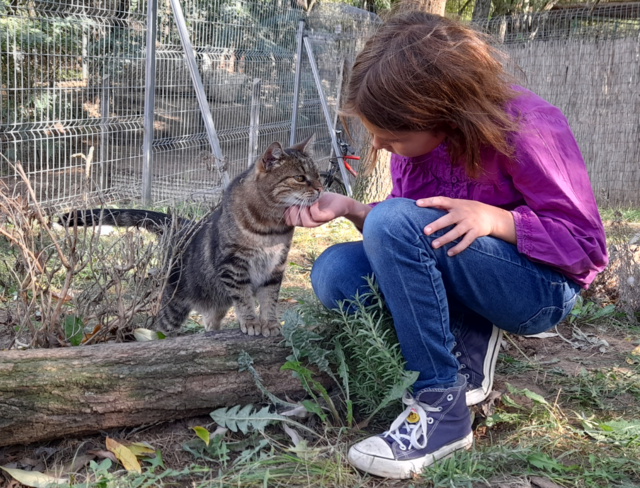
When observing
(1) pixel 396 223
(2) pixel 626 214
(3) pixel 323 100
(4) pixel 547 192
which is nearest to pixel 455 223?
(1) pixel 396 223

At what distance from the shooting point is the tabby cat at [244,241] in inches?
109

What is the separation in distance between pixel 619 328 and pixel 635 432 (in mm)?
1395

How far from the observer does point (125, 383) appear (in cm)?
199

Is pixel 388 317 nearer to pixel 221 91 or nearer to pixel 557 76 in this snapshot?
pixel 221 91

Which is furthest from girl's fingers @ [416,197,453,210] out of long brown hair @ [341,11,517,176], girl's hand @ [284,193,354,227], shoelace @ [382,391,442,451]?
shoelace @ [382,391,442,451]

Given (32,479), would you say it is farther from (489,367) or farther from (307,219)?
(489,367)

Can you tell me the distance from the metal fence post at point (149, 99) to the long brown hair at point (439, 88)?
411 centimetres

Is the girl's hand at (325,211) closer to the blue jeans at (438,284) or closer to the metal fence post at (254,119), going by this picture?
the blue jeans at (438,284)

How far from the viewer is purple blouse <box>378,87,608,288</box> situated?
190cm

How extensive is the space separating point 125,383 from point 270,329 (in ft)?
2.14

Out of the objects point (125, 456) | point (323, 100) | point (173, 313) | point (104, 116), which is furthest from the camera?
point (323, 100)

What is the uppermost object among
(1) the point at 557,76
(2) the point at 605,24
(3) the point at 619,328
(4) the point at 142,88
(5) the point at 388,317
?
(2) the point at 605,24

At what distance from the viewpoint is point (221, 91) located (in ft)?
22.3

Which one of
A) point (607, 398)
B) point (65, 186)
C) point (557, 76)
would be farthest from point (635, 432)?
point (557, 76)
